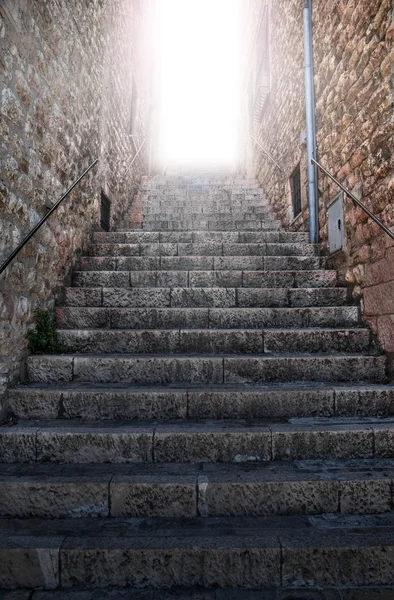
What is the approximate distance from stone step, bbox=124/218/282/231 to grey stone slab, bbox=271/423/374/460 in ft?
13.2

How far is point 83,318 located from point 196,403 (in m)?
1.60

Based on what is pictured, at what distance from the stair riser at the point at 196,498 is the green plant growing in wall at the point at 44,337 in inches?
50.6

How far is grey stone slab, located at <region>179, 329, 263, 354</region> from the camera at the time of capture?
128 inches

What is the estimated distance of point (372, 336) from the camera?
3289 mm

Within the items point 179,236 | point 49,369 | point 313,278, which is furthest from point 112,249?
point 313,278

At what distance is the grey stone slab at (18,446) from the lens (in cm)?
236

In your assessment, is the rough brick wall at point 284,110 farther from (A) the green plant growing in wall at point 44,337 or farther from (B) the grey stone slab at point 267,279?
(A) the green plant growing in wall at point 44,337

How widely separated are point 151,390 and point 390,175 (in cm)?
268

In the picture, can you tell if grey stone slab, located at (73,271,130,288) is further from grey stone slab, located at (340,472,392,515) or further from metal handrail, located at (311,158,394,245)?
grey stone slab, located at (340,472,392,515)

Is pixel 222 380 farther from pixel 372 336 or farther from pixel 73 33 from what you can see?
pixel 73 33

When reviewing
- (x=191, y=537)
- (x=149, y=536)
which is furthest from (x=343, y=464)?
(x=149, y=536)

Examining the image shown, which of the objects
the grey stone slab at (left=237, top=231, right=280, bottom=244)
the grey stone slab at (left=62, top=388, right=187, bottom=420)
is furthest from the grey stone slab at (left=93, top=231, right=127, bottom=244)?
the grey stone slab at (left=62, top=388, right=187, bottom=420)

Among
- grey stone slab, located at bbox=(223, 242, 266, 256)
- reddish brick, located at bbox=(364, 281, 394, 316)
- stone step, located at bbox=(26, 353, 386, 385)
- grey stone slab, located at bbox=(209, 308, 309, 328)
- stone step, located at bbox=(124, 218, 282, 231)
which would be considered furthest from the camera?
stone step, located at bbox=(124, 218, 282, 231)

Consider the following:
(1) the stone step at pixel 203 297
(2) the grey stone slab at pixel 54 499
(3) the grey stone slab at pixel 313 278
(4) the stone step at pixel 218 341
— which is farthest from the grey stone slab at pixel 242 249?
(2) the grey stone slab at pixel 54 499
